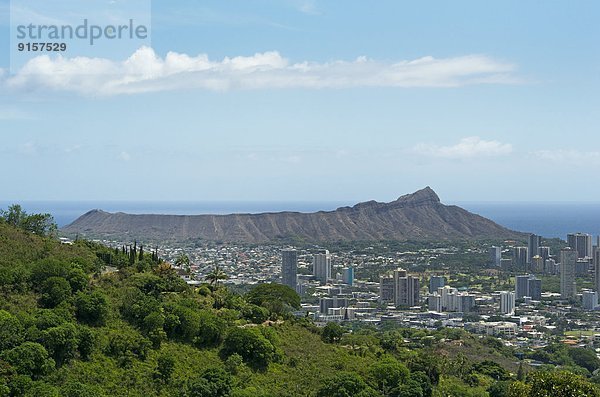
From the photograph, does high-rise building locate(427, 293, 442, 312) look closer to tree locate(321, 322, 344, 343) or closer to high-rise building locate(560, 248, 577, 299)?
high-rise building locate(560, 248, 577, 299)

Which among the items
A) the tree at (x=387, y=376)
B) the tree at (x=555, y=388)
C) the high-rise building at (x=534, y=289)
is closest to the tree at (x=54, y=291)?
the tree at (x=387, y=376)

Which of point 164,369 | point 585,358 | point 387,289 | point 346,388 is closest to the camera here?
point 164,369

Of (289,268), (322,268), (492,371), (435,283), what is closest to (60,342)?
(492,371)

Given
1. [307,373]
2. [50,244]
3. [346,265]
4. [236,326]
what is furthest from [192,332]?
[346,265]

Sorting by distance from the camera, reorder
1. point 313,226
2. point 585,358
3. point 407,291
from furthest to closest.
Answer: point 313,226
point 407,291
point 585,358

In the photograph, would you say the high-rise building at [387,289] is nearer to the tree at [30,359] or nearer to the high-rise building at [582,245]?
the high-rise building at [582,245]

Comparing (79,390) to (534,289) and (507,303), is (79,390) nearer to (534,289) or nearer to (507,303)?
(507,303)

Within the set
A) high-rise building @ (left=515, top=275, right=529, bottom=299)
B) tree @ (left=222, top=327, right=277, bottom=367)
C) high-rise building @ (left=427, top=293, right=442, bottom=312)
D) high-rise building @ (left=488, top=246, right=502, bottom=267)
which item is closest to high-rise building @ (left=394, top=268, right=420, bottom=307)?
high-rise building @ (left=427, top=293, right=442, bottom=312)

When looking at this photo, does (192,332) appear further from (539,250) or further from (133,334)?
(539,250)
